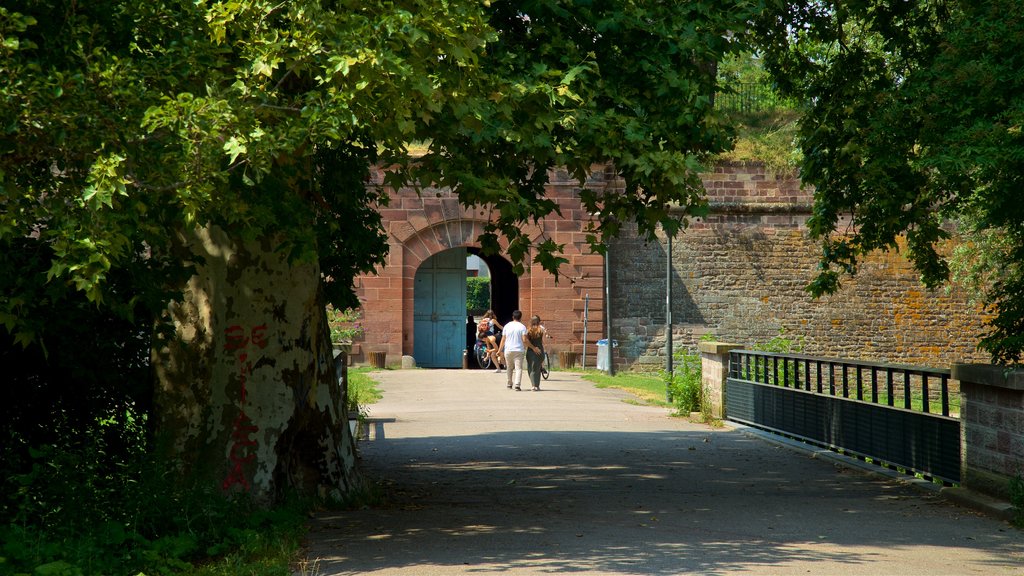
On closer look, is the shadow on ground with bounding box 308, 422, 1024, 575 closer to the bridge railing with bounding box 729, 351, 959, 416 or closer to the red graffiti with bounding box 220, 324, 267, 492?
the red graffiti with bounding box 220, 324, 267, 492

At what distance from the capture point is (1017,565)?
6621 millimetres

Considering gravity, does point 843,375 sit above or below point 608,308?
below

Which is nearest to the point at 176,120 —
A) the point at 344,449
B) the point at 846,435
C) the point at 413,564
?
the point at 413,564

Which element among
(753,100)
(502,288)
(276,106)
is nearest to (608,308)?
(502,288)

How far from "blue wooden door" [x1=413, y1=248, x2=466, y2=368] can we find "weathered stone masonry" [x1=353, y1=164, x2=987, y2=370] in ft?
5.28

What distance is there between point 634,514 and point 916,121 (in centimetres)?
369

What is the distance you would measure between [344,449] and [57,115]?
4.63m

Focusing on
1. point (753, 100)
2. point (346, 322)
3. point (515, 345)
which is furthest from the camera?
point (753, 100)

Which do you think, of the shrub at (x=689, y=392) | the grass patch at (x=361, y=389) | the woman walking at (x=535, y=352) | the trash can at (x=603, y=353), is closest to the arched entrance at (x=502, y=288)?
the trash can at (x=603, y=353)

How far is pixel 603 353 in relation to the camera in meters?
27.9

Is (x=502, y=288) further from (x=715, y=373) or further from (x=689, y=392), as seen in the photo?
(x=715, y=373)

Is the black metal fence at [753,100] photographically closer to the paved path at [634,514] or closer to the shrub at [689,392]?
the shrub at [689,392]

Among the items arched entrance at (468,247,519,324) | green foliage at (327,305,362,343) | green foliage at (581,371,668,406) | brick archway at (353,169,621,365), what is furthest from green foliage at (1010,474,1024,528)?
arched entrance at (468,247,519,324)

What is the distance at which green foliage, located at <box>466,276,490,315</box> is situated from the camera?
185ft
